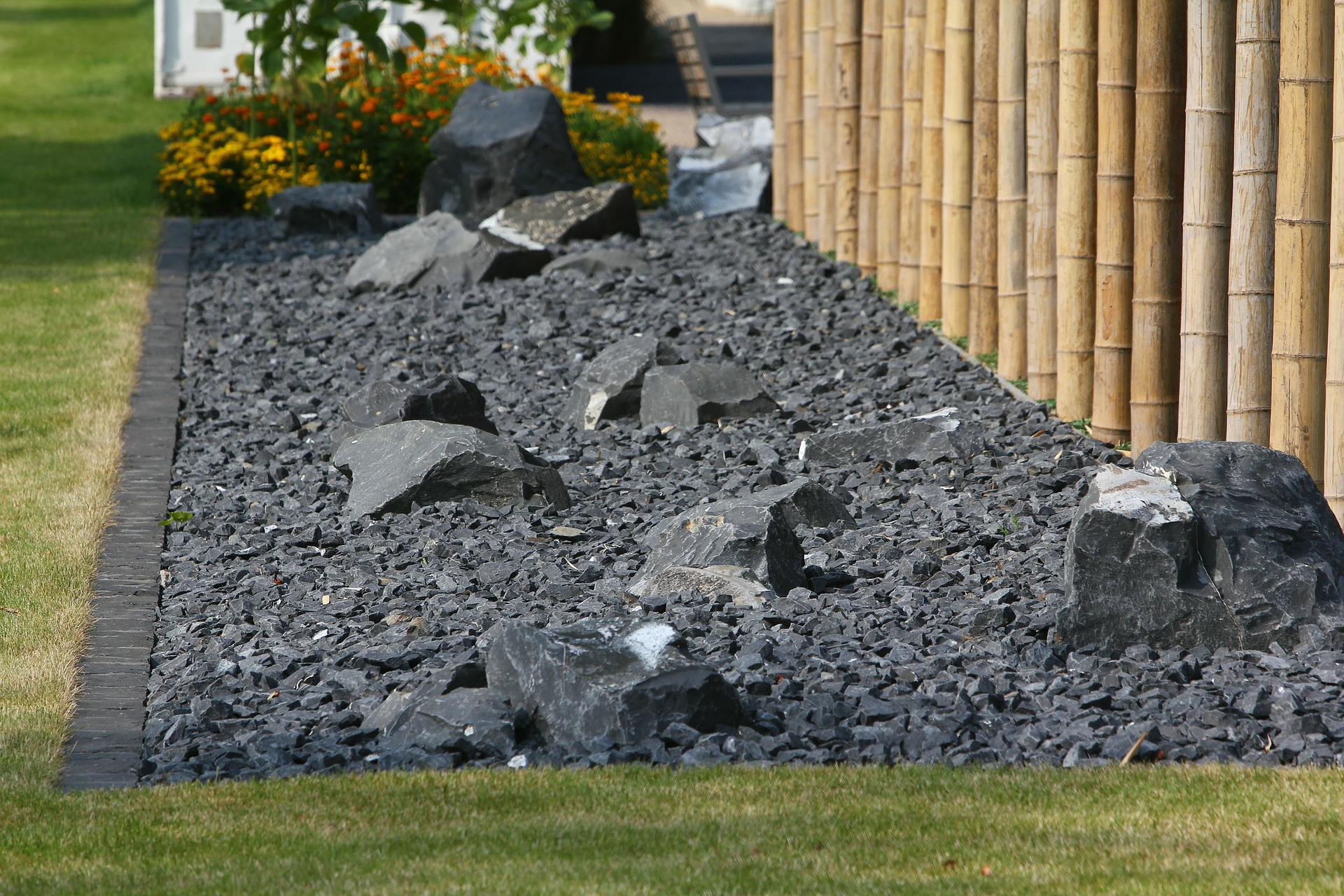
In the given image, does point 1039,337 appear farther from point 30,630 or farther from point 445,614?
point 30,630

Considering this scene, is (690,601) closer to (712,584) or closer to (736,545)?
A: (712,584)

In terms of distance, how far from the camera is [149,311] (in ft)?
26.4

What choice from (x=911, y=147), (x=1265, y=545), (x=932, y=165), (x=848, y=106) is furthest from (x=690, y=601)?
(x=848, y=106)

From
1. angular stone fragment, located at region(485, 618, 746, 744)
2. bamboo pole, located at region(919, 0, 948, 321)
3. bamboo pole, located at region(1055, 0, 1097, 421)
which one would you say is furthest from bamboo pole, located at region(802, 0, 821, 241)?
angular stone fragment, located at region(485, 618, 746, 744)

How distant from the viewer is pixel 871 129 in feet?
24.6

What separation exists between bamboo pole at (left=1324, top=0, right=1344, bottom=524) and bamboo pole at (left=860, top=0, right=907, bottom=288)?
120 inches

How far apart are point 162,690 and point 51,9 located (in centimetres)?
2608

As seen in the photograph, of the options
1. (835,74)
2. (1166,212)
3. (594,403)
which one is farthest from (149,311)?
(1166,212)

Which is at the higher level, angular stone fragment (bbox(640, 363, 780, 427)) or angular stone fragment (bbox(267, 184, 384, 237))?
angular stone fragment (bbox(267, 184, 384, 237))

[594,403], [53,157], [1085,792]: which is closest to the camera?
[1085,792]

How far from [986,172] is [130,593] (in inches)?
146

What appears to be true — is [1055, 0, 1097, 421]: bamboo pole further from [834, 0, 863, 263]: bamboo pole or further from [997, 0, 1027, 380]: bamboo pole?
[834, 0, 863, 263]: bamboo pole

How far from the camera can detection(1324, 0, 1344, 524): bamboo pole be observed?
161 inches

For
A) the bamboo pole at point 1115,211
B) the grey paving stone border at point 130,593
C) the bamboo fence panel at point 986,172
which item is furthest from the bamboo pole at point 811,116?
the grey paving stone border at point 130,593
